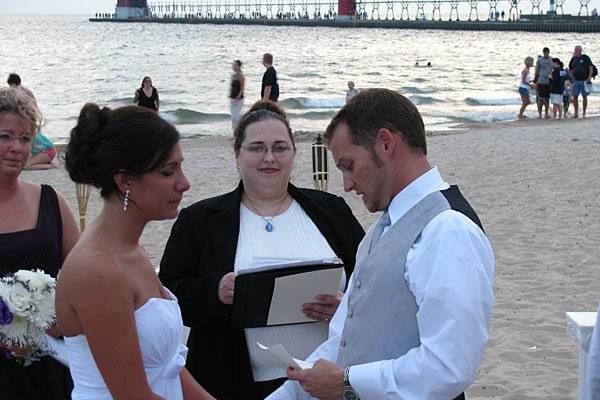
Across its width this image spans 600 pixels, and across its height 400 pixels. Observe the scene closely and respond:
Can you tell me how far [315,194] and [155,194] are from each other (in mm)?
1359

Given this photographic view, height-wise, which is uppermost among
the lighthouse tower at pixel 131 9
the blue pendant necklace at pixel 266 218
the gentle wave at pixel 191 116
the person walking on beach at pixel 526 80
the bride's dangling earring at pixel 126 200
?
the lighthouse tower at pixel 131 9

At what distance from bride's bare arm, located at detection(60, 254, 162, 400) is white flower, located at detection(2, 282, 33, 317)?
0.68m

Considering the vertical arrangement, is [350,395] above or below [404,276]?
below

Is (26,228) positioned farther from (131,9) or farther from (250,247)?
(131,9)

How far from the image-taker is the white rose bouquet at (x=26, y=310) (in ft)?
9.73

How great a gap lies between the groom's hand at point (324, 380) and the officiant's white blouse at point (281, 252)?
0.90 metres

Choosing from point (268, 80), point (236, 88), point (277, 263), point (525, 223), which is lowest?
point (525, 223)

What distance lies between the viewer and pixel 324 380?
7.89 feet

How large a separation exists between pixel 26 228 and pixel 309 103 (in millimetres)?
32725

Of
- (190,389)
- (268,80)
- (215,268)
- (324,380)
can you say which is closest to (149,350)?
(190,389)

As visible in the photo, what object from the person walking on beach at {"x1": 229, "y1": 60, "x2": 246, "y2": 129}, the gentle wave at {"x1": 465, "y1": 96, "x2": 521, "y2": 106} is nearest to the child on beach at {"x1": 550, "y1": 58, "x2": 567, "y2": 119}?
the person walking on beach at {"x1": 229, "y1": 60, "x2": 246, "y2": 129}

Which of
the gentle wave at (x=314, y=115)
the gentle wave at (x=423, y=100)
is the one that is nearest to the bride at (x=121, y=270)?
the gentle wave at (x=314, y=115)

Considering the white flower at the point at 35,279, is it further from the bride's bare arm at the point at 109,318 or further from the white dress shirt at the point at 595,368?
the white dress shirt at the point at 595,368

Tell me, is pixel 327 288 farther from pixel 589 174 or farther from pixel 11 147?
pixel 589 174
